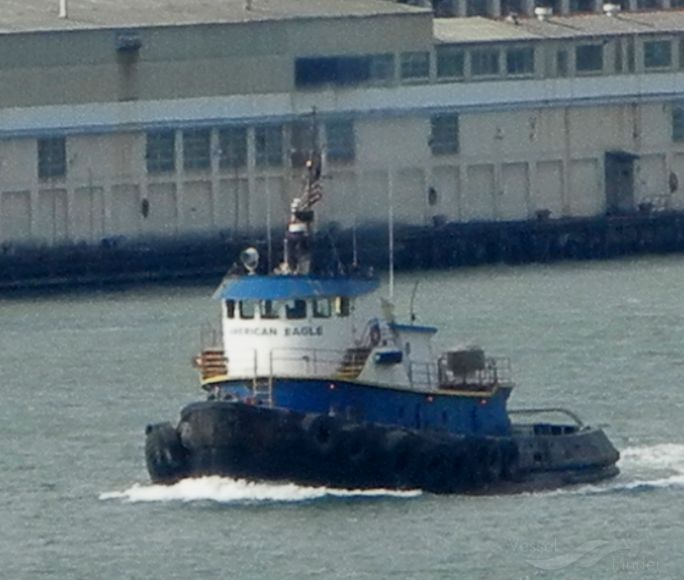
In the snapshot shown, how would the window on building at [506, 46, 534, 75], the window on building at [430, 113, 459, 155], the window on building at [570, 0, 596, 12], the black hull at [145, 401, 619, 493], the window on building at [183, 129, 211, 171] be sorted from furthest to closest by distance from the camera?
1. the window on building at [570, 0, 596, 12]
2. the window on building at [506, 46, 534, 75]
3. the window on building at [430, 113, 459, 155]
4. the window on building at [183, 129, 211, 171]
5. the black hull at [145, 401, 619, 493]

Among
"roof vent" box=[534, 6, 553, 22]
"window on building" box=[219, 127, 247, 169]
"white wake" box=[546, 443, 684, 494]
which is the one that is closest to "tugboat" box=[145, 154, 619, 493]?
"white wake" box=[546, 443, 684, 494]

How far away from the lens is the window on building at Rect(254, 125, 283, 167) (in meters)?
86.4

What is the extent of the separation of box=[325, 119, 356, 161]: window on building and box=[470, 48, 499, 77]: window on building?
302cm

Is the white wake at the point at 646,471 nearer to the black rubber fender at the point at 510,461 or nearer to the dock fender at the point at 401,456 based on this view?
the black rubber fender at the point at 510,461

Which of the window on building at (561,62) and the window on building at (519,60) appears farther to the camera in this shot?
the window on building at (561,62)

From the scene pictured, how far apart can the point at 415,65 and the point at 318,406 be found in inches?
1498

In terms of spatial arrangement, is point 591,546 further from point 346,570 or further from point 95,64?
point 95,64

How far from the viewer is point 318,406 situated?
50.4 meters

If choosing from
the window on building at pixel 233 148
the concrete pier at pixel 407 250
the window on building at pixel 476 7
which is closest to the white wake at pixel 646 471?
the concrete pier at pixel 407 250

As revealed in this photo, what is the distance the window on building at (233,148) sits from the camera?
3383 inches

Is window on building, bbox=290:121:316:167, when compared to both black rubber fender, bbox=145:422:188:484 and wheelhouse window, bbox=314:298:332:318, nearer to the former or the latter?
wheelhouse window, bbox=314:298:332:318

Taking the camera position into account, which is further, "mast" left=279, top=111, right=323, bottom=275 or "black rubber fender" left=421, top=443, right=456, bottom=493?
"black rubber fender" left=421, top=443, right=456, bottom=493

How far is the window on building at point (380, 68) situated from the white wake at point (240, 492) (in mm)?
36748

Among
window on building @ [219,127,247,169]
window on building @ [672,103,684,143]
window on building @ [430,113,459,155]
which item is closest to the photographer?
window on building @ [219,127,247,169]
